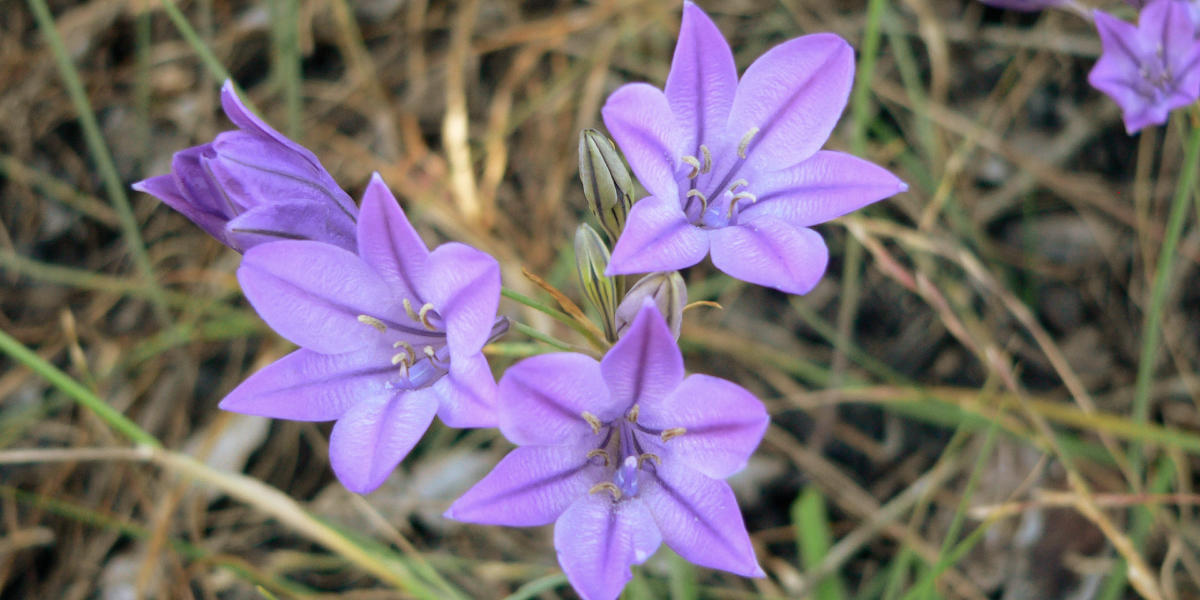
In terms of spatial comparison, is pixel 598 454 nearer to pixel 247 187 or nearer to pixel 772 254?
pixel 772 254

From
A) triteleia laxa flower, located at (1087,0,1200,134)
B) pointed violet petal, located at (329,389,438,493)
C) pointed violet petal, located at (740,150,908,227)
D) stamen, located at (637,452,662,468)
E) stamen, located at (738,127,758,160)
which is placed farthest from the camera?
triteleia laxa flower, located at (1087,0,1200,134)

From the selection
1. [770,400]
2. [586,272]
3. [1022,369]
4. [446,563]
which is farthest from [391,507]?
[1022,369]

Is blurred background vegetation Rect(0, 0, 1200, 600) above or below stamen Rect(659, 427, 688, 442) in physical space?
below

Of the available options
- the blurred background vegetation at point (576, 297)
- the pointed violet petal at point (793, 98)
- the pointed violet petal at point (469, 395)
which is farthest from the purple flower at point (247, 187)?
the blurred background vegetation at point (576, 297)

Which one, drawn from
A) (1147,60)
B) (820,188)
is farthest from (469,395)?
(1147,60)

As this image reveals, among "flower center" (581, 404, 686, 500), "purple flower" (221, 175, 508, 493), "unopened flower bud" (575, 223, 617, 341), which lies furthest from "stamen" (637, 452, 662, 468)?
"purple flower" (221, 175, 508, 493)

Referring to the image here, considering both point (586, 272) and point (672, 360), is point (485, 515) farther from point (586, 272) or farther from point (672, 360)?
point (586, 272)

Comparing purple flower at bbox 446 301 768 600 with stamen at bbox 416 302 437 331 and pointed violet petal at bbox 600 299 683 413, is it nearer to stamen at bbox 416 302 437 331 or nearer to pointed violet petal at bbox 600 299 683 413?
pointed violet petal at bbox 600 299 683 413
